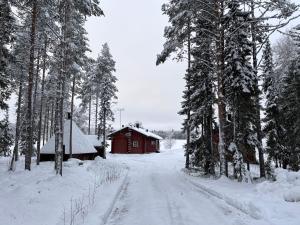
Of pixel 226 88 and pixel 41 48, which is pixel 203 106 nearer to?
pixel 226 88

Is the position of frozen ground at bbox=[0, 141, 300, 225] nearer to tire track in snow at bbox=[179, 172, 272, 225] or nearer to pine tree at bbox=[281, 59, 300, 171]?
tire track in snow at bbox=[179, 172, 272, 225]

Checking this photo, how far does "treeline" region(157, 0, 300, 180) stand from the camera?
53.6ft

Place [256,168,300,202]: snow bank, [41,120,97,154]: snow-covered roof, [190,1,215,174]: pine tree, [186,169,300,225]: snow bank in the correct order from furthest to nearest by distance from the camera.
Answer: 1. [41,120,97,154]: snow-covered roof
2. [190,1,215,174]: pine tree
3. [256,168,300,202]: snow bank
4. [186,169,300,225]: snow bank

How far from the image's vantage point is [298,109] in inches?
985

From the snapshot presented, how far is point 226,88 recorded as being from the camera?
19297 mm

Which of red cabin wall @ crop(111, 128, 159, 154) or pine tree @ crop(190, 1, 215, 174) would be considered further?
red cabin wall @ crop(111, 128, 159, 154)

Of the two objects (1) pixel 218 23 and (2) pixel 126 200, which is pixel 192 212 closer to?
(2) pixel 126 200

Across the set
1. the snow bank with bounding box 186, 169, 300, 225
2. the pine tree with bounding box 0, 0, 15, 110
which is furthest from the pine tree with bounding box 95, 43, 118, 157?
the snow bank with bounding box 186, 169, 300, 225

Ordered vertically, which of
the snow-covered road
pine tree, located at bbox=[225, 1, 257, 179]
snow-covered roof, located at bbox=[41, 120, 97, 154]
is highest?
pine tree, located at bbox=[225, 1, 257, 179]

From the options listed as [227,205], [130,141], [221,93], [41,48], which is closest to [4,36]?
[41,48]

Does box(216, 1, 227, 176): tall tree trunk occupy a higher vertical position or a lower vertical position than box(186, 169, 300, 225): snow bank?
higher

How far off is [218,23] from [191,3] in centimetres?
186

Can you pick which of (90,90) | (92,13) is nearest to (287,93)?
(92,13)

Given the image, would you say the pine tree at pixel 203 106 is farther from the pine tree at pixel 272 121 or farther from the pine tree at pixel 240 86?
the pine tree at pixel 272 121
